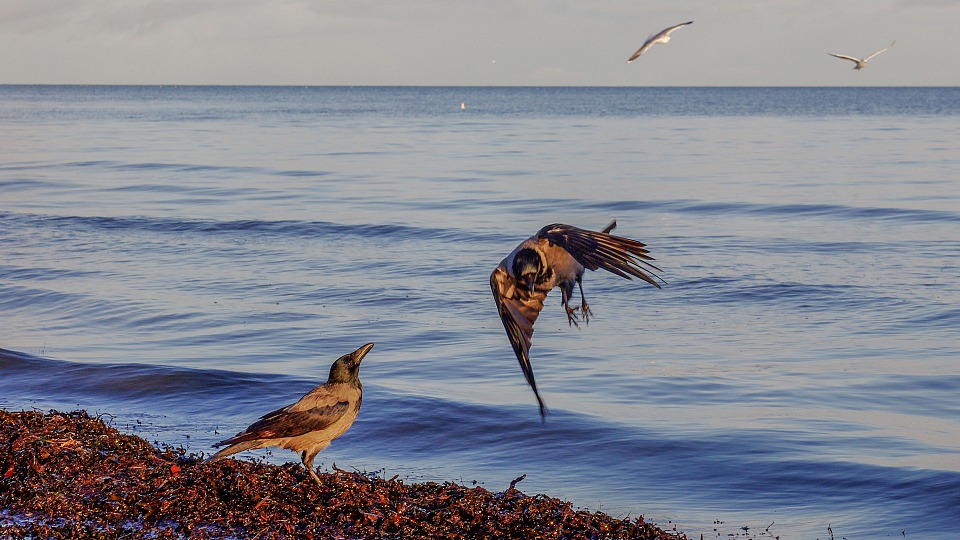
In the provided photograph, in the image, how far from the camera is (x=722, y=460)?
32.1 feet

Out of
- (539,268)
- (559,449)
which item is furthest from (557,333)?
(539,268)

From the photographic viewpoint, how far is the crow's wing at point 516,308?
6.17 meters

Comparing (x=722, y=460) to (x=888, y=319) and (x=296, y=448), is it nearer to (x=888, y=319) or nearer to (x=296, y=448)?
(x=296, y=448)

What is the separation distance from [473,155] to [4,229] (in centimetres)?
2643

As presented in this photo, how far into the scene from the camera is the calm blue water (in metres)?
9.53

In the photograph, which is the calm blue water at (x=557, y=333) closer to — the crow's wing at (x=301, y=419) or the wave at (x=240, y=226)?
the wave at (x=240, y=226)

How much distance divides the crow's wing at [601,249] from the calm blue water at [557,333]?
2.83 m

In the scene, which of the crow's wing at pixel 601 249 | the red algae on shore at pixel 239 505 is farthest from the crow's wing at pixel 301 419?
the crow's wing at pixel 601 249

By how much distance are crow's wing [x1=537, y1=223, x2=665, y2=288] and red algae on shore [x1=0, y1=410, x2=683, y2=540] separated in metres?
1.96

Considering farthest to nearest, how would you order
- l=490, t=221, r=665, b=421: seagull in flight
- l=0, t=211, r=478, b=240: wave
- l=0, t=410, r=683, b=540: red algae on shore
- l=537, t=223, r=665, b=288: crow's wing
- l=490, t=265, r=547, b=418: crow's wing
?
l=0, t=211, r=478, b=240: wave
l=0, t=410, r=683, b=540: red algae on shore
l=490, t=265, r=547, b=418: crow's wing
l=490, t=221, r=665, b=421: seagull in flight
l=537, t=223, r=665, b=288: crow's wing

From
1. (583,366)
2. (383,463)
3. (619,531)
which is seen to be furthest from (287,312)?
(619,531)
